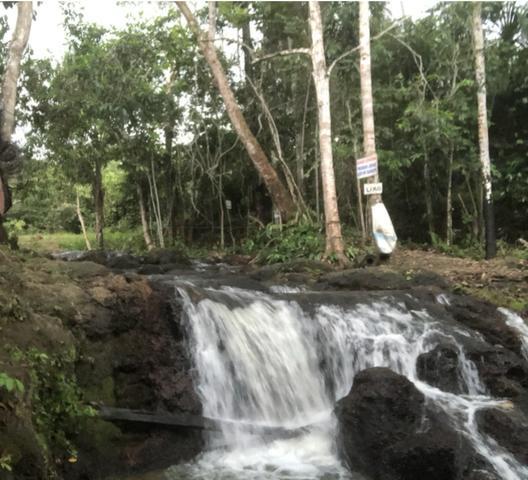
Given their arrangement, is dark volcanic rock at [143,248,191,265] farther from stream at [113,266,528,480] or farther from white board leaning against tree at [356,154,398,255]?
stream at [113,266,528,480]

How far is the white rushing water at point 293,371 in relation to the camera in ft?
18.6

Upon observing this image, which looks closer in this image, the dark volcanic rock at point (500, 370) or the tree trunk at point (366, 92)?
the dark volcanic rock at point (500, 370)

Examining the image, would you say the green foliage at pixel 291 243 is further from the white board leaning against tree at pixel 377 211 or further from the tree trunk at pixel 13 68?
the tree trunk at pixel 13 68

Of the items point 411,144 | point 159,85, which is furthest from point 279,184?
point 159,85

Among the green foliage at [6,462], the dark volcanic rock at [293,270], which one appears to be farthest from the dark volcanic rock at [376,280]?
the green foliage at [6,462]

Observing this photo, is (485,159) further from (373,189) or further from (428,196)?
(428,196)

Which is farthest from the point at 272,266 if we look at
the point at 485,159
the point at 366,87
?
the point at 485,159

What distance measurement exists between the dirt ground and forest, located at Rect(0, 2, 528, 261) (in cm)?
160

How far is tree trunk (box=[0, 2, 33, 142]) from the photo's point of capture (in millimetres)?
10016

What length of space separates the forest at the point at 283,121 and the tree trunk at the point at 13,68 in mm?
3147

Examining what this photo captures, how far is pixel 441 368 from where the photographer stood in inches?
289

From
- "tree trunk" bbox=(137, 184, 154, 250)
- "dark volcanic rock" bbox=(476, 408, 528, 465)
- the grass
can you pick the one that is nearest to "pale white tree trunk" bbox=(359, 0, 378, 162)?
"dark volcanic rock" bbox=(476, 408, 528, 465)

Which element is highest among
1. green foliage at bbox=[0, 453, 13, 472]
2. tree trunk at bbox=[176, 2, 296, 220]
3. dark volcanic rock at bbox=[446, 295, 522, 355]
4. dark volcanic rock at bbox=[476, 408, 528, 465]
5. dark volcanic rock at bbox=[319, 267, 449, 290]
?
tree trunk at bbox=[176, 2, 296, 220]

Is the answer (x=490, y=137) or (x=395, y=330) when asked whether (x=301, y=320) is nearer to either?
(x=395, y=330)
